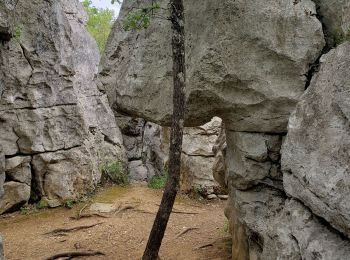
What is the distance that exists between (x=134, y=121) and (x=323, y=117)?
1299cm

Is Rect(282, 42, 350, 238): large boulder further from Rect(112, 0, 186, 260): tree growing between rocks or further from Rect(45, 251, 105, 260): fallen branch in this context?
Rect(45, 251, 105, 260): fallen branch

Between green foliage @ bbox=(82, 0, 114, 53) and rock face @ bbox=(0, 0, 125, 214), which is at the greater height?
green foliage @ bbox=(82, 0, 114, 53)

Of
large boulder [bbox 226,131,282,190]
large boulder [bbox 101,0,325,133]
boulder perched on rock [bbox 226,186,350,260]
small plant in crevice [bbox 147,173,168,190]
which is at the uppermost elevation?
large boulder [bbox 101,0,325,133]

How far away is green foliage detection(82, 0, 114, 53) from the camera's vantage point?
2834 cm

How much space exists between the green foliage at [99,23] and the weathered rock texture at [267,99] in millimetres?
22319

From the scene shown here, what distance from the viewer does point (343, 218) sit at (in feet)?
11.3

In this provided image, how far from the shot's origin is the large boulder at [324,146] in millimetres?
3537

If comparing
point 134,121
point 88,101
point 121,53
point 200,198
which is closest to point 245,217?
point 121,53

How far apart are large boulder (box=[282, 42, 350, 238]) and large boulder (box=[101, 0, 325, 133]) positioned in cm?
123

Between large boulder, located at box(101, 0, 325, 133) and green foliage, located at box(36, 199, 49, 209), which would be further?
green foliage, located at box(36, 199, 49, 209)

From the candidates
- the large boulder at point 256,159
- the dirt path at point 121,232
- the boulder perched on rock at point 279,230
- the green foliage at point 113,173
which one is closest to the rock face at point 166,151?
the dirt path at point 121,232

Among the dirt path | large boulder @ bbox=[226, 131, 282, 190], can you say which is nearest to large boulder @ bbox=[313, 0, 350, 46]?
large boulder @ bbox=[226, 131, 282, 190]

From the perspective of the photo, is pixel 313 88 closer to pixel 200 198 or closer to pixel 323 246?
pixel 323 246

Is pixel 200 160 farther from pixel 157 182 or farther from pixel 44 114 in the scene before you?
pixel 44 114
